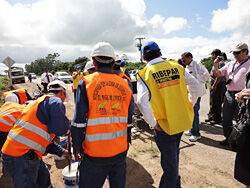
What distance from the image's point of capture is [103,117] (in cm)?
161

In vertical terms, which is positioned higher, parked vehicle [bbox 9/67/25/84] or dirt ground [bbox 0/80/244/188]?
parked vehicle [bbox 9/67/25/84]

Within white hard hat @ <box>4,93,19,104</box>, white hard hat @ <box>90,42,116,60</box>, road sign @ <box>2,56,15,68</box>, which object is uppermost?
road sign @ <box>2,56,15,68</box>

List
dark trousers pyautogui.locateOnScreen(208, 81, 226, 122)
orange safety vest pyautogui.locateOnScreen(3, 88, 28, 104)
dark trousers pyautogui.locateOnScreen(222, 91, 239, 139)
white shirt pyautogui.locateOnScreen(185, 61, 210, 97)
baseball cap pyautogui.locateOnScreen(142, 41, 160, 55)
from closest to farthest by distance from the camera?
1. baseball cap pyautogui.locateOnScreen(142, 41, 160, 55)
2. orange safety vest pyautogui.locateOnScreen(3, 88, 28, 104)
3. dark trousers pyautogui.locateOnScreen(222, 91, 239, 139)
4. white shirt pyautogui.locateOnScreen(185, 61, 210, 97)
5. dark trousers pyautogui.locateOnScreen(208, 81, 226, 122)

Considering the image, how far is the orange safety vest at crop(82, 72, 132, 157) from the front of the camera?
1.59 metres

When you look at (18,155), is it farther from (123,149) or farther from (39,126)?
(123,149)

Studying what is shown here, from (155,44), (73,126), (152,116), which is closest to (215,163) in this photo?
(152,116)

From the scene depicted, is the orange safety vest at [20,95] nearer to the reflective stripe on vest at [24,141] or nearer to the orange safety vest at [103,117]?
the reflective stripe on vest at [24,141]

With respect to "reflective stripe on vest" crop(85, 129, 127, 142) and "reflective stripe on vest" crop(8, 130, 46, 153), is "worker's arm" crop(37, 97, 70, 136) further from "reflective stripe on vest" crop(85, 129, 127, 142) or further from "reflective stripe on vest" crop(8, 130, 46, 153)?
"reflective stripe on vest" crop(85, 129, 127, 142)

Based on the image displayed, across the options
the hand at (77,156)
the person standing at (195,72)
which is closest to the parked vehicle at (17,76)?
the person standing at (195,72)

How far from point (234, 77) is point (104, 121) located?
327 centimetres

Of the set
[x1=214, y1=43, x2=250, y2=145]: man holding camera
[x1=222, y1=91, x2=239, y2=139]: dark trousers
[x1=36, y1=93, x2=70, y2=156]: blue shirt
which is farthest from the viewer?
[x1=222, y1=91, x2=239, y2=139]: dark trousers

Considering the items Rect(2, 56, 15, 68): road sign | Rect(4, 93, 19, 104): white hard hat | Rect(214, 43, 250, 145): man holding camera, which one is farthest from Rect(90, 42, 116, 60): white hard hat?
Rect(2, 56, 15, 68): road sign

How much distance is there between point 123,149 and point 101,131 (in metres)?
0.36

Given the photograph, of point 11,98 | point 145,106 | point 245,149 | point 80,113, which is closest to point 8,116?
point 11,98
